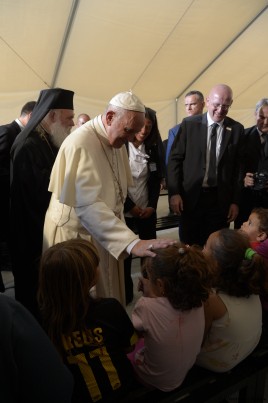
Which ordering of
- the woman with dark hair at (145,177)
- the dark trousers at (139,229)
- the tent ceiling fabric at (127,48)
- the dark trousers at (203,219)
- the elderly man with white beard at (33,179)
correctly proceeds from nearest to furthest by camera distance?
the elderly man with white beard at (33,179) → the woman with dark hair at (145,177) → the dark trousers at (203,219) → the dark trousers at (139,229) → the tent ceiling fabric at (127,48)

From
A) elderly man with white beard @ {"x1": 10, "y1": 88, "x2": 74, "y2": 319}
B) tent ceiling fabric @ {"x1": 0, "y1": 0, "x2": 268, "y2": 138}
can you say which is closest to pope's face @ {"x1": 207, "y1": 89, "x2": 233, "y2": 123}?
elderly man with white beard @ {"x1": 10, "y1": 88, "x2": 74, "y2": 319}

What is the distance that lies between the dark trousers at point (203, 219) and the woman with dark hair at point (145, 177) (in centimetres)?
32

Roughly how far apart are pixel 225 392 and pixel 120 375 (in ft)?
1.78

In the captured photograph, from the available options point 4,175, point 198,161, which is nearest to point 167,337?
point 198,161

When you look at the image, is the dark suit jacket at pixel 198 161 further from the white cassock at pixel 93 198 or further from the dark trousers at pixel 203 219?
the white cassock at pixel 93 198

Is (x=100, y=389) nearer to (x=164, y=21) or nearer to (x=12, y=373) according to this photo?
(x=12, y=373)

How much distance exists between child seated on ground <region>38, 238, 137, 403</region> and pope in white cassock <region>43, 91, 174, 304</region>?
0.31m

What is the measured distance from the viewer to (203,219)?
2.98 meters

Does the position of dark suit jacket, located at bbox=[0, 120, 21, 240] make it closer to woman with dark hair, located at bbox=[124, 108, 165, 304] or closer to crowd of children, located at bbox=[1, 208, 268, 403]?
woman with dark hair, located at bbox=[124, 108, 165, 304]

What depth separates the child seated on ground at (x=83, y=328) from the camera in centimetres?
121

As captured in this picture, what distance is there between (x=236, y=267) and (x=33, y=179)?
4.74 feet

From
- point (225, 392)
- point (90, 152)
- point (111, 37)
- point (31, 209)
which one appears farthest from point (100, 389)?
point (111, 37)

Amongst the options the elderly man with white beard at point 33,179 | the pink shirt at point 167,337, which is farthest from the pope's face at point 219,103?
the pink shirt at point 167,337

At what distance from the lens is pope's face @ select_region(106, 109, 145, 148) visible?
65.5 inches
